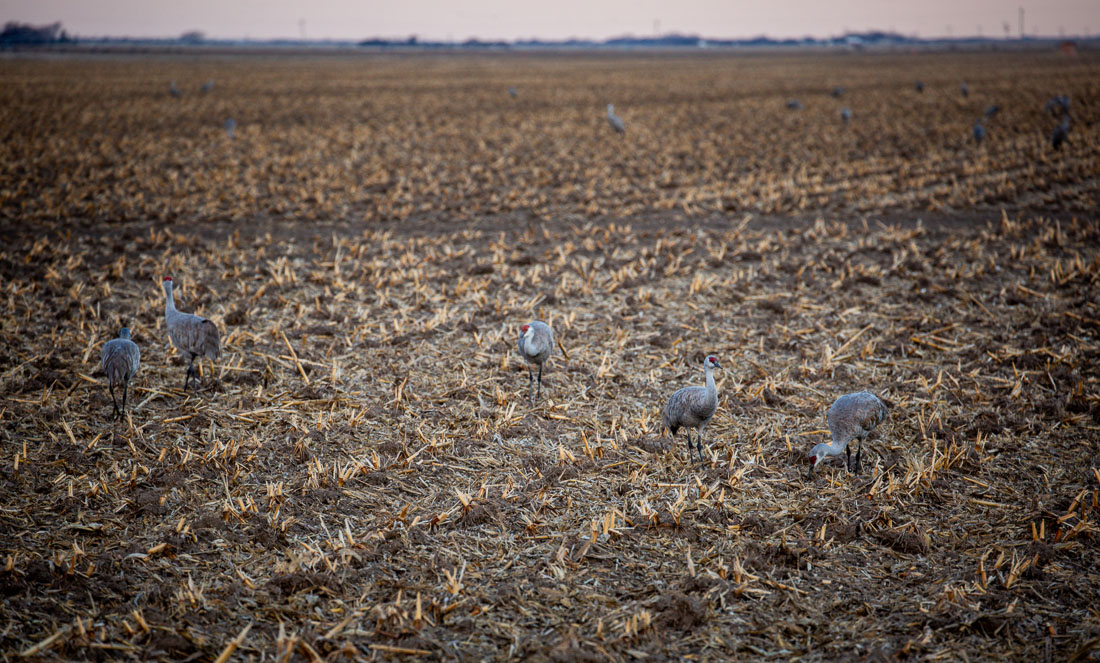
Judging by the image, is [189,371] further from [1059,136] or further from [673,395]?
[1059,136]

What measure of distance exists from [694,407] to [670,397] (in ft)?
2.18

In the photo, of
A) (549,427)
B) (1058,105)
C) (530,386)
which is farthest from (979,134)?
(549,427)

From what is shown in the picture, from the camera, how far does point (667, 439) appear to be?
262 inches

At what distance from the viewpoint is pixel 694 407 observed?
6023 mm

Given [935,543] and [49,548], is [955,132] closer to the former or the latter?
[935,543]

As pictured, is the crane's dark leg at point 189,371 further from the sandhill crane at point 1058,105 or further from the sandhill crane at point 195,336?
the sandhill crane at point 1058,105

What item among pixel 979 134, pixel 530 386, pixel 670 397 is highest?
pixel 979 134

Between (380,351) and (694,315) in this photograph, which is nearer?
(380,351)

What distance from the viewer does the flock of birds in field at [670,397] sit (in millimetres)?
5953

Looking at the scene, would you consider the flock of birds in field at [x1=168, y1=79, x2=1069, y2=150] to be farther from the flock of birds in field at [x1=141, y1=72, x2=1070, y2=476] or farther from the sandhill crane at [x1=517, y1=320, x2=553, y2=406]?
the sandhill crane at [x1=517, y1=320, x2=553, y2=406]

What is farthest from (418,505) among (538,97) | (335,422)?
(538,97)

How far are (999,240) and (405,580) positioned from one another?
12.9 m

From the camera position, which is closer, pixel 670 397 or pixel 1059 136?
pixel 670 397

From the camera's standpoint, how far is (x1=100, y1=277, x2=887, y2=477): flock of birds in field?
5953 millimetres
